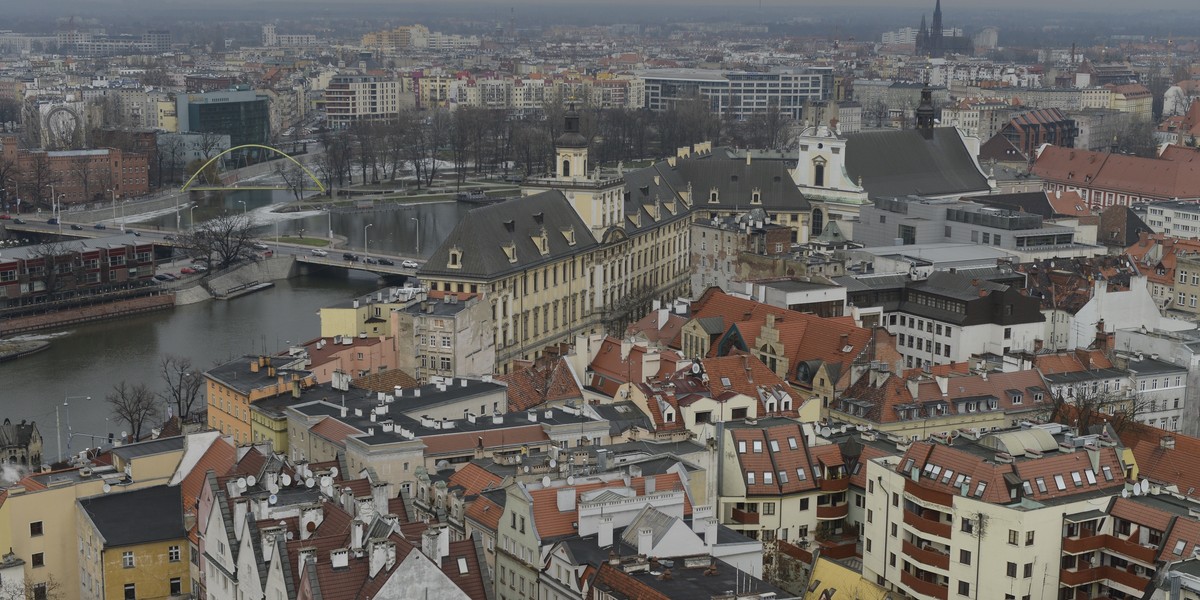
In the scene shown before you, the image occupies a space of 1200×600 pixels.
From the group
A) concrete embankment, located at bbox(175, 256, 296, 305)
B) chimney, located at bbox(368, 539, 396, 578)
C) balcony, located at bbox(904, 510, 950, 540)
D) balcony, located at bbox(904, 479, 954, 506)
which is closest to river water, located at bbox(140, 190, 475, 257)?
concrete embankment, located at bbox(175, 256, 296, 305)

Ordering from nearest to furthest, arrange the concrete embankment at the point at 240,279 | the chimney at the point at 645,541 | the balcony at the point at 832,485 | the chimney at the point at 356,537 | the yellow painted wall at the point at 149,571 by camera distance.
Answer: the chimney at the point at 356,537 → the chimney at the point at 645,541 → the yellow painted wall at the point at 149,571 → the balcony at the point at 832,485 → the concrete embankment at the point at 240,279

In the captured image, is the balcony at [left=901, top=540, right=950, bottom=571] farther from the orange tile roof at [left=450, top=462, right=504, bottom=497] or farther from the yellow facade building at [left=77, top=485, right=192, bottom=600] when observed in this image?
the yellow facade building at [left=77, top=485, right=192, bottom=600]

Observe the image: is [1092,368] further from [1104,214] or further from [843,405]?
[1104,214]

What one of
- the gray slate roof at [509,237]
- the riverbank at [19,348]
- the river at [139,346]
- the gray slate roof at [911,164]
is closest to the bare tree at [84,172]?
the river at [139,346]

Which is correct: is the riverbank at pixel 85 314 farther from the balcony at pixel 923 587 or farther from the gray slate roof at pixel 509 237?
the balcony at pixel 923 587

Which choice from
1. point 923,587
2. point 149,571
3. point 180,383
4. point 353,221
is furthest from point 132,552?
point 353,221

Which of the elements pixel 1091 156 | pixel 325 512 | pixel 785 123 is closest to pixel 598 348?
pixel 325 512
